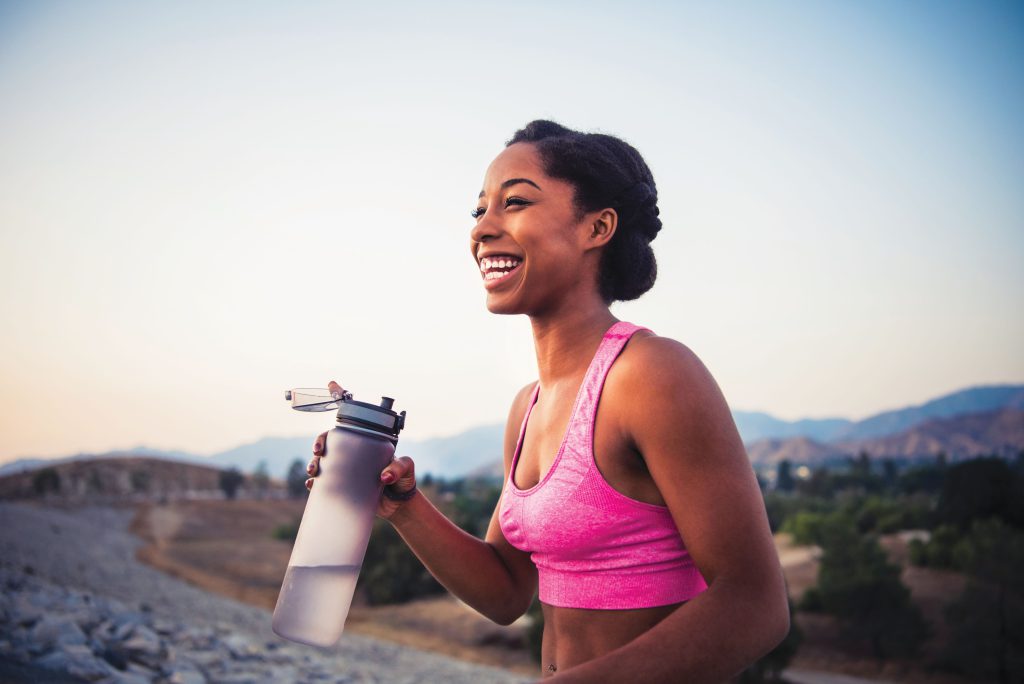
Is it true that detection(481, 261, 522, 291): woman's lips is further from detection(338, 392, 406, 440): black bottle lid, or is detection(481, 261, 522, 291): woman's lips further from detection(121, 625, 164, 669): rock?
detection(121, 625, 164, 669): rock

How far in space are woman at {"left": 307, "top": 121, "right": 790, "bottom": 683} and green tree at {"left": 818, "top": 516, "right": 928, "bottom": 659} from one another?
30845 millimetres

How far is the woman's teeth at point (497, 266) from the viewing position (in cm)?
199

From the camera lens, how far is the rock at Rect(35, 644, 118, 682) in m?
6.04

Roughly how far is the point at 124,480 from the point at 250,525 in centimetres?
2931

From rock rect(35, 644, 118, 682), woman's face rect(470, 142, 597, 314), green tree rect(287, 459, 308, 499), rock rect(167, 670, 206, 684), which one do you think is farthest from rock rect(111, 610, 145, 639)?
green tree rect(287, 459, 308, 499)

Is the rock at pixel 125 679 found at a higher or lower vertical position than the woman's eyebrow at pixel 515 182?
lower

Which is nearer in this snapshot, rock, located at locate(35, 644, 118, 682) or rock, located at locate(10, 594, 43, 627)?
rock, located at locate(35, 644, 118, 682)

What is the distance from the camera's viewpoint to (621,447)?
160 centimetres

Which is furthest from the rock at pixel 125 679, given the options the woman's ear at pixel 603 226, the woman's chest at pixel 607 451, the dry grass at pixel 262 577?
the dry grass at pixel 262 577

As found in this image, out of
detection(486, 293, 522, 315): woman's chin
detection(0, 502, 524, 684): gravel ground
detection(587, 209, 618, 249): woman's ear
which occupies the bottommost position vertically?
detection(0, 502, 524, 684): gravel ground

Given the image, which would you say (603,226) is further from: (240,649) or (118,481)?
(118,481)

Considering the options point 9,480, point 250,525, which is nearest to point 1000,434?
point 250,525

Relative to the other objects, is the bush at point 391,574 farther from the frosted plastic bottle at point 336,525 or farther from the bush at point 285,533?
the frosted plastic bottle at point 336,525

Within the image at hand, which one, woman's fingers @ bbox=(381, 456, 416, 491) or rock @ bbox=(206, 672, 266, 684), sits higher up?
woman's fingers @ bbox=(381, 456, 416, 491)
